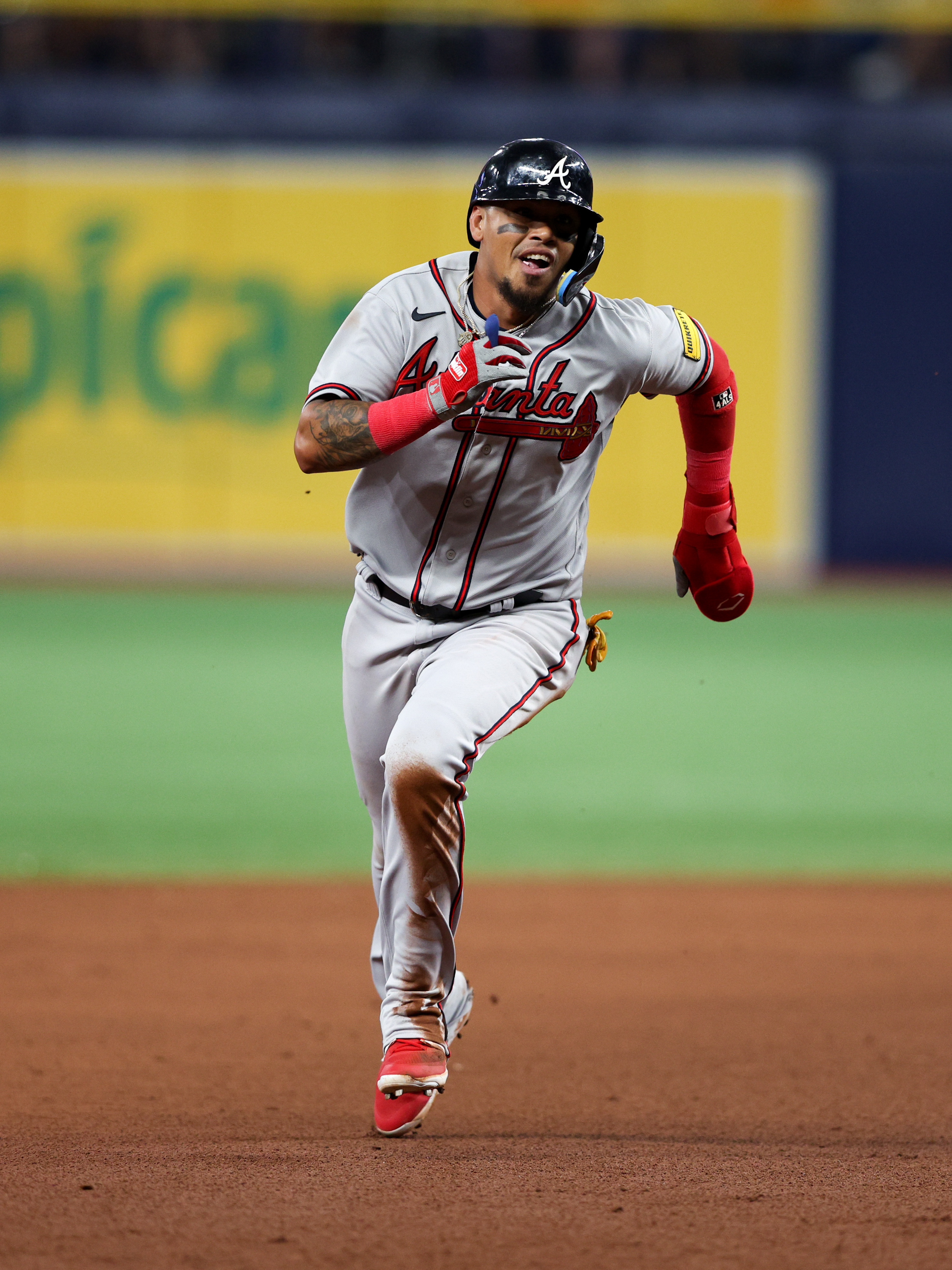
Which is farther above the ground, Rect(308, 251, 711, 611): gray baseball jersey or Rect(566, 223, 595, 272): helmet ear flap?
Rect(566, 223, 595, 272): helmet ear flap

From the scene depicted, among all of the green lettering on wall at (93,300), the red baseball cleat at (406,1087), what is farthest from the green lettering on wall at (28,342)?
the red baseball cleat at (406,1087)

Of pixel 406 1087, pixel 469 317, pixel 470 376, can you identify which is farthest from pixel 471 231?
pixel 406 1087

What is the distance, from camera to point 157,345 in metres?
16.0

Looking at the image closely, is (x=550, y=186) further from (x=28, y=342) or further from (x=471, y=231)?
(x=28, y=342)

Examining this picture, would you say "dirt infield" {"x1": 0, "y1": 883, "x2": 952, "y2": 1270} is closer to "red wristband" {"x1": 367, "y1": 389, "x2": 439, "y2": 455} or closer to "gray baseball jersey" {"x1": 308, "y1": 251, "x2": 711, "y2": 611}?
"gray baseball jersey" {"x1": 308, "y1": 251, "x2": 711, "y2": 611}

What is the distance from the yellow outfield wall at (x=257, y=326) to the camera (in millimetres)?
15961

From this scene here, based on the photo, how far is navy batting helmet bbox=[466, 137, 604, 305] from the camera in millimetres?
3523

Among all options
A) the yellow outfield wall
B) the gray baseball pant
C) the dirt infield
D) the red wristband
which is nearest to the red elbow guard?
the gray baseball pant

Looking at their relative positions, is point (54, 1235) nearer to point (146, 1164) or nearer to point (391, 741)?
point (146, 1164)

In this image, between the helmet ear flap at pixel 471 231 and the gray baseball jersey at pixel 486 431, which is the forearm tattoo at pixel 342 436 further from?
the helmet ear flap at pixel 471 231

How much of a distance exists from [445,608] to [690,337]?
0.86m

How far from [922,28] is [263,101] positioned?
6.81 meters

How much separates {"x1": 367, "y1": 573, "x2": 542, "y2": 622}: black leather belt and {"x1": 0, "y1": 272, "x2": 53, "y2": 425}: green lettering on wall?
1297 cm

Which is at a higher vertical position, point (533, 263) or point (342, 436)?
point (533, 263)
